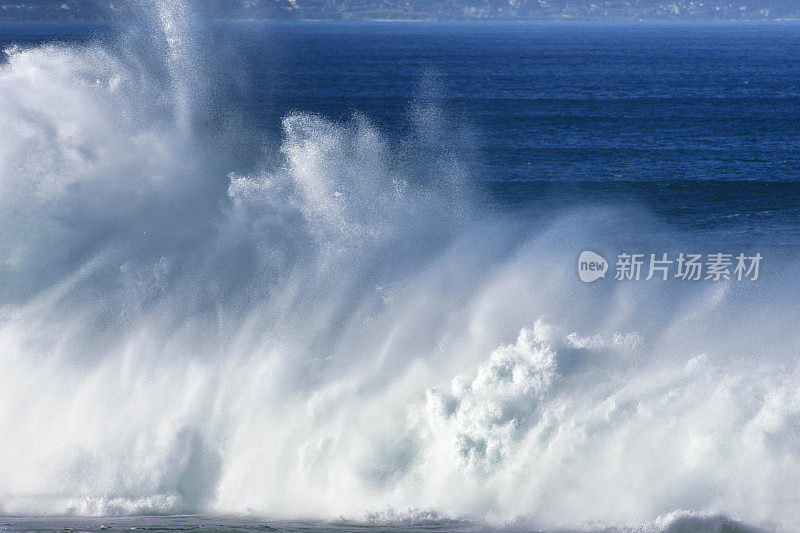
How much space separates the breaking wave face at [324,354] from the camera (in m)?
17.2

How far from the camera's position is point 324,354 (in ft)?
68.8

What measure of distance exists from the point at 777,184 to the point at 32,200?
36.3 meters

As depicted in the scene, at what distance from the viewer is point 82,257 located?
24.5 m

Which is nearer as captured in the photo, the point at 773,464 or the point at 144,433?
the point at 773,464

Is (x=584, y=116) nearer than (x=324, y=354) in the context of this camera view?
No

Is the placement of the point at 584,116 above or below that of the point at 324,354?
above

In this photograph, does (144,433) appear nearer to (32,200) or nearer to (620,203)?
(32,200)

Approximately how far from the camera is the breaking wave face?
17.2m

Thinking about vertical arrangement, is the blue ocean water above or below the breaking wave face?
above

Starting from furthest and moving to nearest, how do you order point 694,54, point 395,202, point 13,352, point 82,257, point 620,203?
point 694,54 < point 620,203 < point 395,202 < point 82,257 < point 13,352

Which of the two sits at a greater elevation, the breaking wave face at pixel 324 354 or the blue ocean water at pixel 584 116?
the blue ocean water at pixel 584 116

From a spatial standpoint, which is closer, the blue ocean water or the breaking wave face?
the breaking wave face

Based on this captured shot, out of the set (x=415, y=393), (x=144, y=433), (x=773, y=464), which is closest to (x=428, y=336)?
(x=415, y=393)

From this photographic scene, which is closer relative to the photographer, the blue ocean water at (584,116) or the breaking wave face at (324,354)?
the breaking wave face at (324,354)
